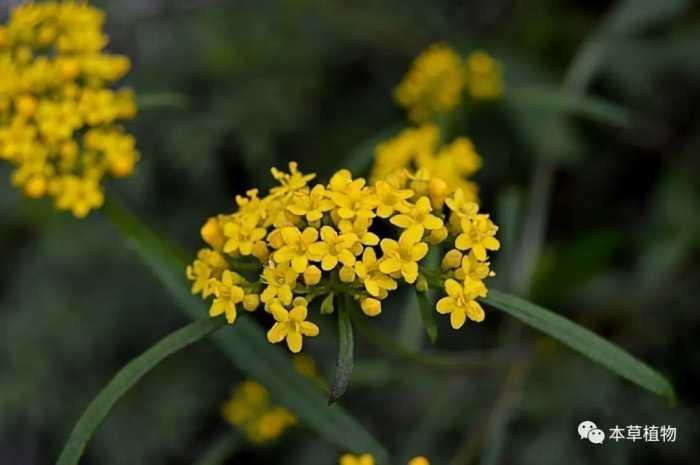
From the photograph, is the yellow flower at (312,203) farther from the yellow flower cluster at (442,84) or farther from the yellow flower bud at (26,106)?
the yellow flower cluster at (442,84)

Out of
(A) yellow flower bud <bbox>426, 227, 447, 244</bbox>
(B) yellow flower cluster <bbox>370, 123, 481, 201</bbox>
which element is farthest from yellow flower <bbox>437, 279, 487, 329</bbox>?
(B) yellow flower cluster <bbox>370, 123, 481, 201</bbox>

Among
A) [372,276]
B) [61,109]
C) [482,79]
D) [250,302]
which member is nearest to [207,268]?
[250,302]

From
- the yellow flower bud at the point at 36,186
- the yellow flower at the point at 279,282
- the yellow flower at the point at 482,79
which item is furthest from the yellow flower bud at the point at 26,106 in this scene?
the yellow flower at the point at 482,79

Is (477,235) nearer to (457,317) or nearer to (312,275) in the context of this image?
(457,317)

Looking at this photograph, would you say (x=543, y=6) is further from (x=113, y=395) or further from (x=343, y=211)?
(x=113, y=395)

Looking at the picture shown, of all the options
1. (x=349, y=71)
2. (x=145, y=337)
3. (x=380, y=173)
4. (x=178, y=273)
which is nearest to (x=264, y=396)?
(x=178, y=273)
